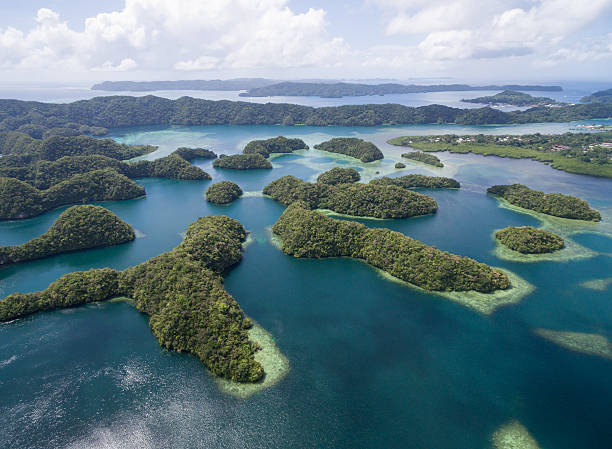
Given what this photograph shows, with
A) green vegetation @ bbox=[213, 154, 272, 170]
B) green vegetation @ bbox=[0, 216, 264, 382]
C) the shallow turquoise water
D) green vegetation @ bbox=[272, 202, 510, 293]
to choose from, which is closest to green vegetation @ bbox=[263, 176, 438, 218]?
green vegetation @ bbox=[272, 202, 510, 293]

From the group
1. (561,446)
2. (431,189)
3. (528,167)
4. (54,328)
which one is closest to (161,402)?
(54,328)

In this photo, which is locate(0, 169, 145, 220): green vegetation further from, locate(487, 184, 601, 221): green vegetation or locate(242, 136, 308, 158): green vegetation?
locate(487, 184, 601, 221): green vegetation

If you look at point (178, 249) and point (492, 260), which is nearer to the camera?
point (178, 249)

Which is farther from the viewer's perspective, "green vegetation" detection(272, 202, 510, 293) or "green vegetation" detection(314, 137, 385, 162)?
"green vegetation" detection(314, 137, 385, 162)

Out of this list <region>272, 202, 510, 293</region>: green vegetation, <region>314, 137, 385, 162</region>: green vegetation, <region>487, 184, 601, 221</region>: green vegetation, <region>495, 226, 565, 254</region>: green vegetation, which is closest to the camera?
<region>272, 202, 510, 293</region>: green vegetation

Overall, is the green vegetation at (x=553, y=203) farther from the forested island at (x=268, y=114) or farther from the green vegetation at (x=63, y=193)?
the forested island at (x=268, y=114)

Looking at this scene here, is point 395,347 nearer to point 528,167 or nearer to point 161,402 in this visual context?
point 161,402

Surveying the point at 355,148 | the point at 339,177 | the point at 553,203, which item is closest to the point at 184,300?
the point at 339,177

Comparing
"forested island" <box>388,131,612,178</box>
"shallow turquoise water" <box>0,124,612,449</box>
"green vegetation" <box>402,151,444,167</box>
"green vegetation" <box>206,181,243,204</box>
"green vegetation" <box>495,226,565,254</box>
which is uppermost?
"forested island" <box>388,131,612,178</box>
